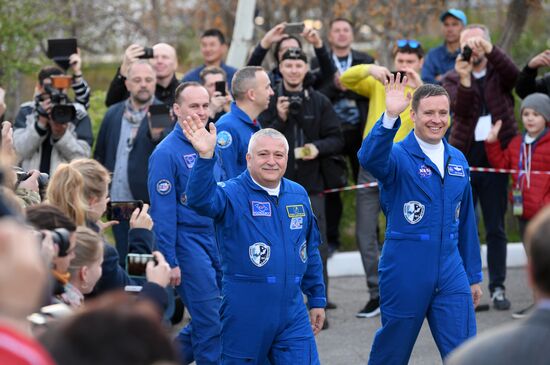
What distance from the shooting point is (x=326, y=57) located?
1113 centimetres

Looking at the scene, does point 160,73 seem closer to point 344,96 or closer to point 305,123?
point 305,123

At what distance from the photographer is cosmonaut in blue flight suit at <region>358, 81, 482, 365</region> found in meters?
7.35

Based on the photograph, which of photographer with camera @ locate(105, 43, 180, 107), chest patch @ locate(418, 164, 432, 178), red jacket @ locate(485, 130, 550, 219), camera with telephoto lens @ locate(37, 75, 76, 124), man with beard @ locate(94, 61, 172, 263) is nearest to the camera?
chest patch @ locate(418, 164, 432, 178)

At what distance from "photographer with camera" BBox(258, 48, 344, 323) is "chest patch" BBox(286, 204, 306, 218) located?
2969 mm

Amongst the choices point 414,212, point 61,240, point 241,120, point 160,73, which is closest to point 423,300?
point 414,212

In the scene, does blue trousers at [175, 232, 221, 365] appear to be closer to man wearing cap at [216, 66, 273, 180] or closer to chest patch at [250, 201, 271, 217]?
man wearing cap at [216, 66, 273, 180]

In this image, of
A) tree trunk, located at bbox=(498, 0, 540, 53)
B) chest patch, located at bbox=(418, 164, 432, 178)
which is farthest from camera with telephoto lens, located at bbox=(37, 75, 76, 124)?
tree trunk, located at bbox=(498, 0, 540, 53)

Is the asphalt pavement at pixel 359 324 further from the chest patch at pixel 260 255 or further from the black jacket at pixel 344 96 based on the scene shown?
the chest patch at pixel 260 255

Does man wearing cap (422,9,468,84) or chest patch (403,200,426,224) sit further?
man wearing cap (422,9,468,84)

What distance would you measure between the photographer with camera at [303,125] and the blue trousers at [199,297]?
2011 millimetres

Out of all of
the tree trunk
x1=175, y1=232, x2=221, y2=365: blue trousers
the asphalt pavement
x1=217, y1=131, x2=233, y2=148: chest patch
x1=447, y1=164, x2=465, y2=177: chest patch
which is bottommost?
the asphalt pavement

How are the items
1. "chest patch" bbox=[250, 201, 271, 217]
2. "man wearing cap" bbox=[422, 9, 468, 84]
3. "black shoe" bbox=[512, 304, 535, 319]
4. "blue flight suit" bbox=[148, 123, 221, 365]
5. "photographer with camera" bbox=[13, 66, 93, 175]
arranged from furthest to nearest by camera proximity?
"man wearing cap" bbox=[422, 9, 468, 84], "black shoe" bbox=[512, 304, 535, 319], "photographer with camera" bbox=[13, 66, 93, 175], "blue flight suit" bbox=[148, 123, 221, 365], "chest patch" bbox=[250, 201, 271, 217]

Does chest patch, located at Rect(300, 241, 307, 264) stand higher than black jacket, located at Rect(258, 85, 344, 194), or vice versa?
black jacket, located at Rect(258, 85, 344, 194)

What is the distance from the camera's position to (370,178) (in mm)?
10633
